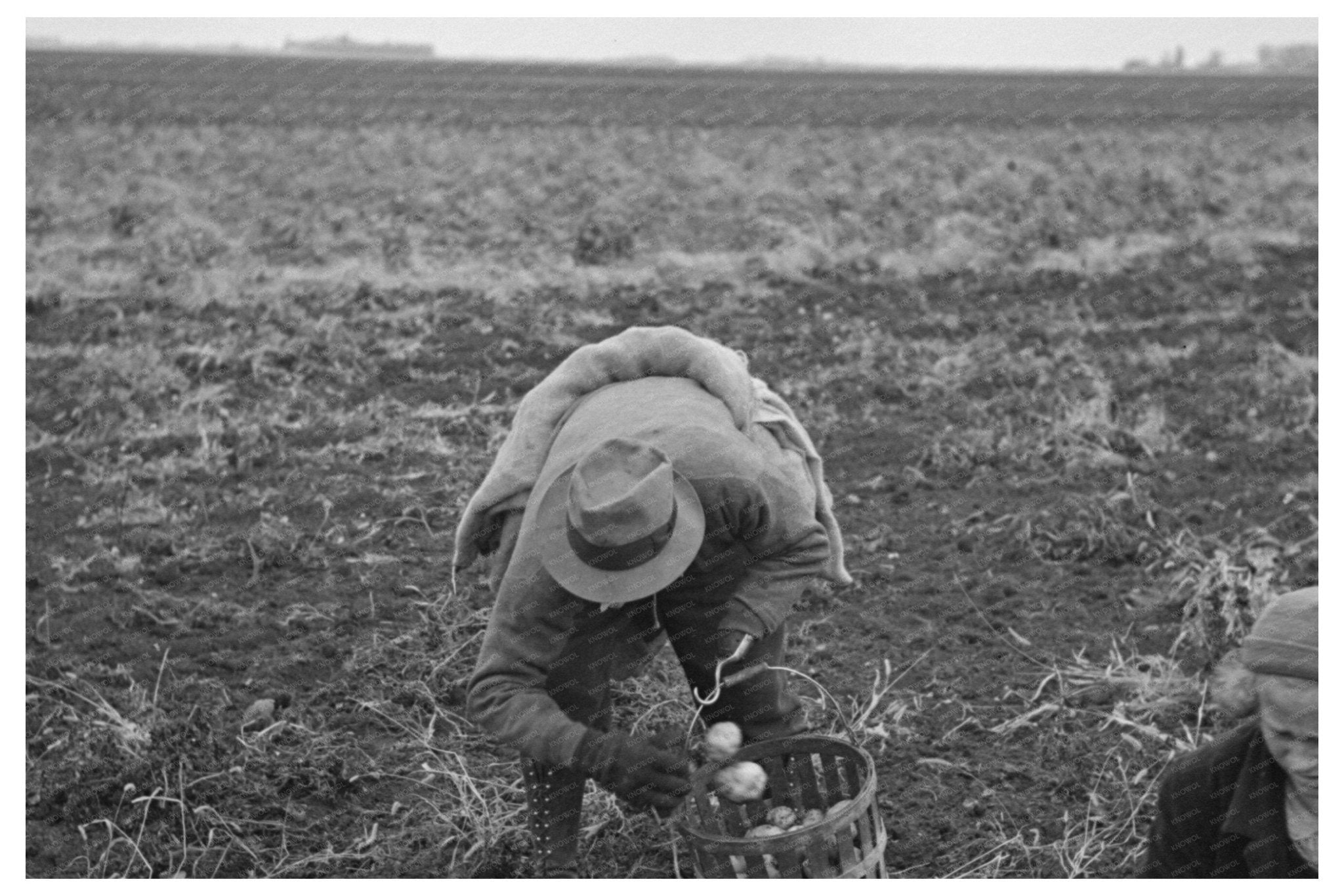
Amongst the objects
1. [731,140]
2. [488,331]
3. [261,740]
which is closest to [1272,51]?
[731,140]

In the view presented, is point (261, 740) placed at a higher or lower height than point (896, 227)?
lower

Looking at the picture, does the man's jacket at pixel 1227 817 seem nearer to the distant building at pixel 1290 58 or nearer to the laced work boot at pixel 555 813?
the laced work boot at pixel 555 813

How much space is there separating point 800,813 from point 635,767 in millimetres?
716

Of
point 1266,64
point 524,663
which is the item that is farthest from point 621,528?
point 1266,64

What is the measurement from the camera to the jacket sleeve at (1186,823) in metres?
2.32

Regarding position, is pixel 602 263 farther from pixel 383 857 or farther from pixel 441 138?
pixel 441 138

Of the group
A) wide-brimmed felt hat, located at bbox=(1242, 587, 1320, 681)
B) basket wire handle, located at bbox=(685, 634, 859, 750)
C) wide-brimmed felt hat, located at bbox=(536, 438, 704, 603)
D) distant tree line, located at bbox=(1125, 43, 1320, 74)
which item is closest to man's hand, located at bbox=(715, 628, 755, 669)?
basket wire handle, located at bbox=(685, 634, 859, 750)

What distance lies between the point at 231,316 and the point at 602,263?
297cm

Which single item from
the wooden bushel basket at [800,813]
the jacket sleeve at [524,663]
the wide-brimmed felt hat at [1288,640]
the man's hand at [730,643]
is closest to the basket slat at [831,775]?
the wooden bushel basket at [800,813]

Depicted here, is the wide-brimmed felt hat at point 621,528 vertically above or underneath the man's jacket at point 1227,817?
above

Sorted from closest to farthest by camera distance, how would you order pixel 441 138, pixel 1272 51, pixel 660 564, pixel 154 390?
1. pixel 660 564
2. pixel 154 390
3. pixel 441 138
4. pixel 1272 51

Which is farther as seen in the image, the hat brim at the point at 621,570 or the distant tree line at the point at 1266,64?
the distant tree line at the point at 1266,64

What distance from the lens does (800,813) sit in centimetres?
324

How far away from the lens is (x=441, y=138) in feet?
64.5
